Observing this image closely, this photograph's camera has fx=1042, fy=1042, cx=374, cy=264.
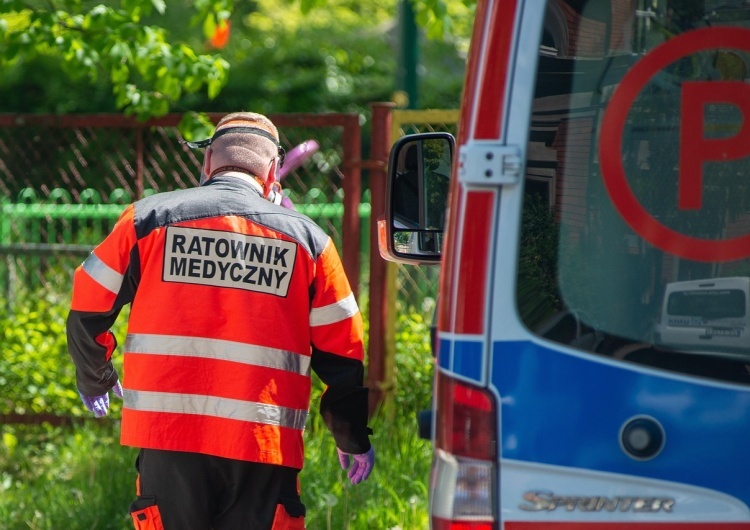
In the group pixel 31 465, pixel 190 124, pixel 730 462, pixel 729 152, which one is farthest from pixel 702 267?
pixel 31 465

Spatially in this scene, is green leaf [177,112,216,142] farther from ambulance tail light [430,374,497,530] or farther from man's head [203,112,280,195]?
ambulance tail light [430,374,497,530]

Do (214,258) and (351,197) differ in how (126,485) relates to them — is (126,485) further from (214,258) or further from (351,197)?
(214,258)

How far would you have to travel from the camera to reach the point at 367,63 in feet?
44.3

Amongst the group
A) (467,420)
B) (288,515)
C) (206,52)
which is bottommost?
(288,515)

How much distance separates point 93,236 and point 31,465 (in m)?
1.71

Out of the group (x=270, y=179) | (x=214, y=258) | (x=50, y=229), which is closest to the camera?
(x=214, y=258)

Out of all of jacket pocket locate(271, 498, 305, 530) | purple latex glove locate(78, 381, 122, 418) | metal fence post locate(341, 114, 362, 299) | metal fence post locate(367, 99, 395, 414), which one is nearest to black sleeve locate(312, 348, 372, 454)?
jacket pocket locate(271, 498, 305, 530)

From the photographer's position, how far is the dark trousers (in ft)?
10.0

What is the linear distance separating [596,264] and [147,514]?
65.3 inches

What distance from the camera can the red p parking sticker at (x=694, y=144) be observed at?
78.7 inches

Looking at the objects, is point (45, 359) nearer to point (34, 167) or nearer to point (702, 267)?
point (34, 167)

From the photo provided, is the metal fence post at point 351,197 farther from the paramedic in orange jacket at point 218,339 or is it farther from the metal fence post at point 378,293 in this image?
the paramedic in orange jacket at point 218,339

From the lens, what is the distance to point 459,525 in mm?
2039

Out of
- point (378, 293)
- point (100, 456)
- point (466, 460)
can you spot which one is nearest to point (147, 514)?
point (466, 460)
